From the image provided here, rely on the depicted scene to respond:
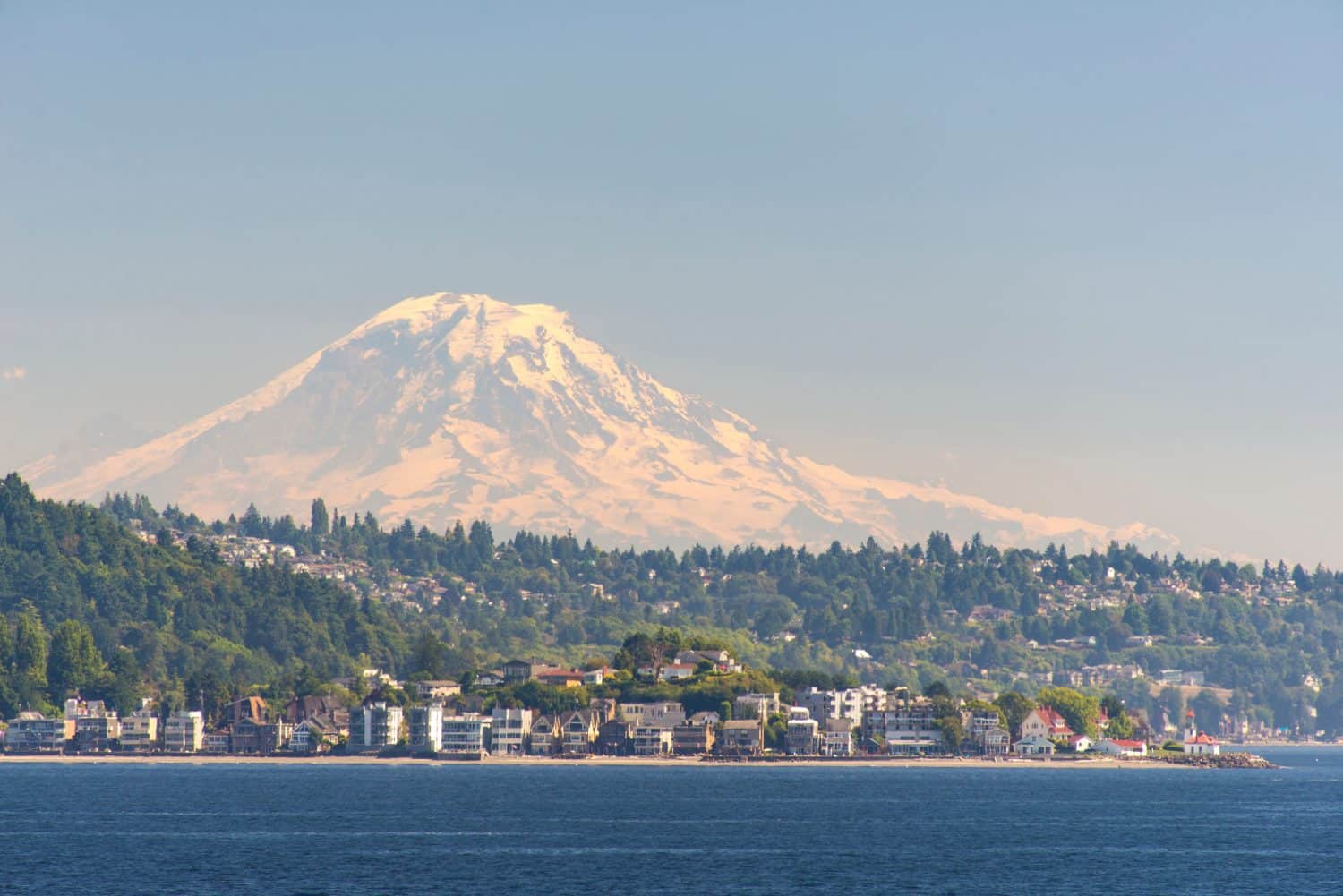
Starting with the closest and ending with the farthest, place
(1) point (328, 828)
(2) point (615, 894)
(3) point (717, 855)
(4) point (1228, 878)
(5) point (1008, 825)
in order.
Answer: (2) point (615, 894)
(4) point (1228, 878)
(3) point (717, 855)
(1) point (328, 828)
(5) point (1008, 825)

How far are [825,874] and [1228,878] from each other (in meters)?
24.7

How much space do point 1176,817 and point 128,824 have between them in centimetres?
8401

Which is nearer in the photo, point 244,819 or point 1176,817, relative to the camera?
point 244,819

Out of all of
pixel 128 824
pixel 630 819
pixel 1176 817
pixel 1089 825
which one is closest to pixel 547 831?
pixel 630 819

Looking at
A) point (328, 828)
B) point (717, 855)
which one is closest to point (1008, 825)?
point (717, 855)

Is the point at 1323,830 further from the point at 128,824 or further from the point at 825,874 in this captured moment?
the point at 128,824

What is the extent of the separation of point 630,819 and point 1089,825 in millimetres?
35728

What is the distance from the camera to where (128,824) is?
178 metres

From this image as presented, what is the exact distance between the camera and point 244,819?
601ft

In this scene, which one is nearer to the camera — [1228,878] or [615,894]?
[615,894]

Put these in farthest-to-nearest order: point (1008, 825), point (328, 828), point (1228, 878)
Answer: point (1008, 825) → point (328, 828) → point (1228, 878)

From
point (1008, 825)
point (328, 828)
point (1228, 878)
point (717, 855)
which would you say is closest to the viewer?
point (1228, 878)

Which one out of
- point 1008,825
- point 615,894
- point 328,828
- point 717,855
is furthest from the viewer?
point 1008,825

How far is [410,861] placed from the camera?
15162 cm
